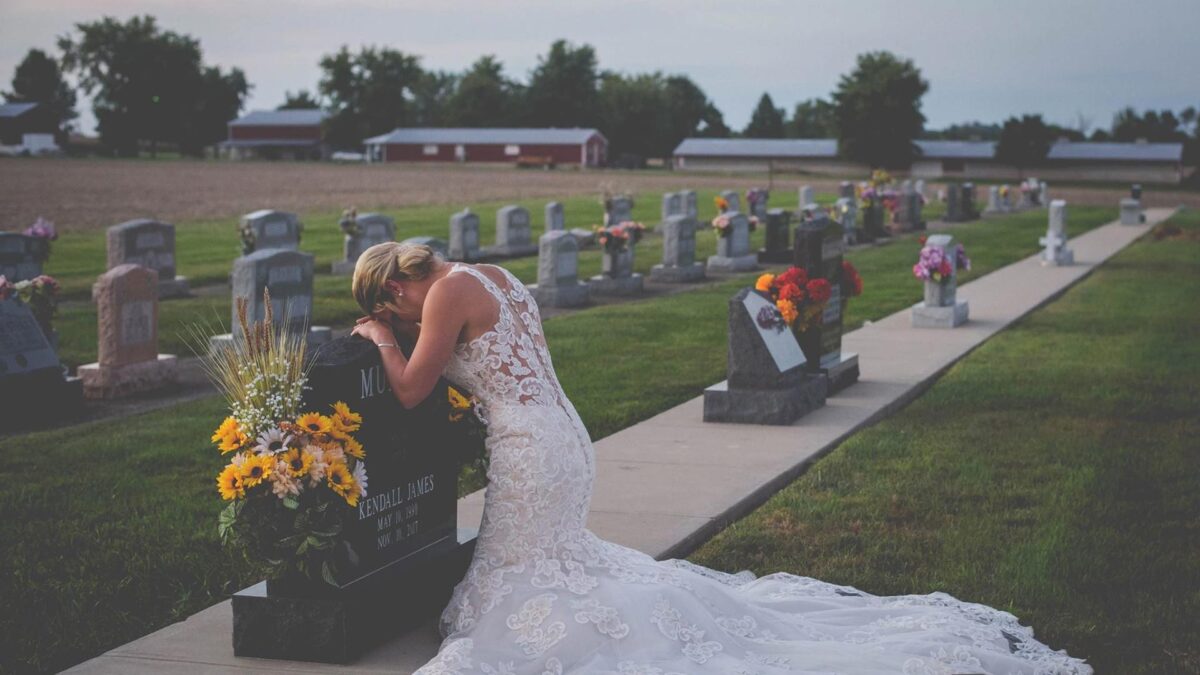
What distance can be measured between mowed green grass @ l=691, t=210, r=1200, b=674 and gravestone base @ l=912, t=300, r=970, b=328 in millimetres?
3440

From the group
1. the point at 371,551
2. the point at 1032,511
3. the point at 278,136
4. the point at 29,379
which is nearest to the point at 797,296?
the point at 1032,511

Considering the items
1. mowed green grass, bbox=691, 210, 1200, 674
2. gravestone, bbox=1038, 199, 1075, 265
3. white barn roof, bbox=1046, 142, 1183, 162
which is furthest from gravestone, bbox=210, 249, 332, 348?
white barn roof, bbox=1046, 142, 1183, 162

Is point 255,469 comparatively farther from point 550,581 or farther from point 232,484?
point 550,581

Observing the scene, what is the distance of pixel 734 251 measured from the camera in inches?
1113

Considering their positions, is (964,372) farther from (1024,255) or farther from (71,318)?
(1024,255)

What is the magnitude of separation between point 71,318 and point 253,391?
45.2 feet

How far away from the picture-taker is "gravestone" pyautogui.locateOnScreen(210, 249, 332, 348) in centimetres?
1456

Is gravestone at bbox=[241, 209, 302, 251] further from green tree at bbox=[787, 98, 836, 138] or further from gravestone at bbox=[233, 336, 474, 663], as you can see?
green tree at bbox=[787, 98, 836, 138]

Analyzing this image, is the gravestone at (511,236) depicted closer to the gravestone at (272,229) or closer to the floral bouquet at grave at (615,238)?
the floral bouquet at grave at (615,238)

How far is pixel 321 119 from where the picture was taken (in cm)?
12838

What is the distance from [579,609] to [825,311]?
303 inches

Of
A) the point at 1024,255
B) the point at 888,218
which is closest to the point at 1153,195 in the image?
the point at 888,218

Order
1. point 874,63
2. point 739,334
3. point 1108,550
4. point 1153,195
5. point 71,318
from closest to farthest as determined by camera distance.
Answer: point 1108,550, point 739,334, point 71,318, point 1153,195, point 874,63

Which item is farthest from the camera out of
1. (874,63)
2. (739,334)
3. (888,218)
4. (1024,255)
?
(874,63)
